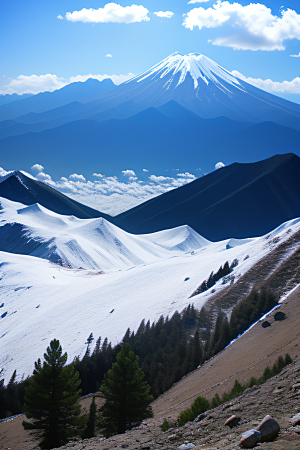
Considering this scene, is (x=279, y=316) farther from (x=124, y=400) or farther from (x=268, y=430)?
(x=268, y=430)

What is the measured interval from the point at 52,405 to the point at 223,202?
153292 mm

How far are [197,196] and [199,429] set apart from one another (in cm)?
17375

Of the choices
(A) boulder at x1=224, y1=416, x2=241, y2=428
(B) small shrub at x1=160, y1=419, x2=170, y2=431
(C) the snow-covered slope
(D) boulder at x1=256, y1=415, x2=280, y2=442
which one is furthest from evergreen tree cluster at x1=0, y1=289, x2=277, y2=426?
(C) the snow-covered slope

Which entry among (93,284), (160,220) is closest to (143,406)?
(93,284)

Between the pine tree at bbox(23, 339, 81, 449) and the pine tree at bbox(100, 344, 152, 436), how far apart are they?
89.0 inches

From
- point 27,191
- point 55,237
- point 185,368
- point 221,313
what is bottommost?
point 185,368

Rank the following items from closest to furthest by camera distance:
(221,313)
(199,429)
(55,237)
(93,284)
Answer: (199,429) < (221,313) < (93,284) < (55,237)

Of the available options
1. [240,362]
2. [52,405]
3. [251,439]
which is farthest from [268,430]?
[240,362]

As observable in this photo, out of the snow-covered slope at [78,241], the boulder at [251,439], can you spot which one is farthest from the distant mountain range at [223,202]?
the boulder at [251,439]

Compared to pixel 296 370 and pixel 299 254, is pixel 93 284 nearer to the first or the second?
pixel 299 254

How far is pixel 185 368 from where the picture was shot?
26.3 metres

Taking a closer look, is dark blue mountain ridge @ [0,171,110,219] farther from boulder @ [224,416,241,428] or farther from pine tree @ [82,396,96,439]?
boulder @ [224,416,241,428]

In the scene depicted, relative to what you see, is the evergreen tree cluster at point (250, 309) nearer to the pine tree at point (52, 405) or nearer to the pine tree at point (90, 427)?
the pine tree at point (90, 427)

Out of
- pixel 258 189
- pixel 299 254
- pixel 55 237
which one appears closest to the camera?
pixel 299 254
